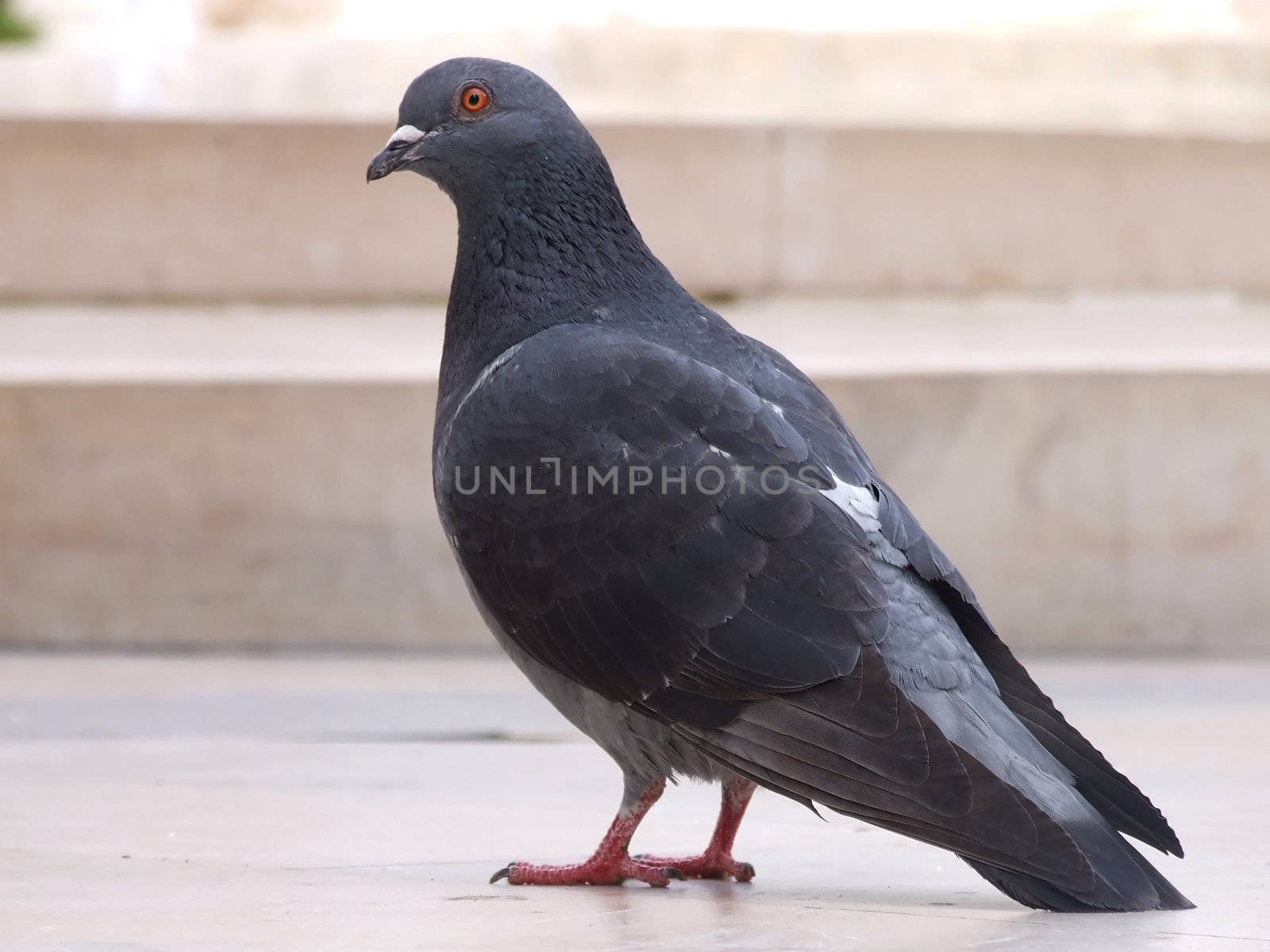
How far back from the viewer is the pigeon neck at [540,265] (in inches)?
157

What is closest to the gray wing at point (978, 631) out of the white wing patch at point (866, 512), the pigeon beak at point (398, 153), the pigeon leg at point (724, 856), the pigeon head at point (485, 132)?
the white wing patch at point (866, 512)

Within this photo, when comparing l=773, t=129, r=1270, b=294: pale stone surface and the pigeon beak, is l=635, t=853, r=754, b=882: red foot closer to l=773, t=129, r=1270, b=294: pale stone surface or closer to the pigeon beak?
the pigeon beak

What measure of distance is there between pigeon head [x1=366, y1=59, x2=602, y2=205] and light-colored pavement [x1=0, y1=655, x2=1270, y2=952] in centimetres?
151

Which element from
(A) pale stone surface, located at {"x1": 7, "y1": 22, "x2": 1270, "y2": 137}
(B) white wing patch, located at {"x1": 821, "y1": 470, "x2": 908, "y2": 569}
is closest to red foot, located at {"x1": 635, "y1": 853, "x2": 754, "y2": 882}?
(B) white wing patch, located at {"x1": 821, "y1": 470, "x2": 908, "y2": 569}

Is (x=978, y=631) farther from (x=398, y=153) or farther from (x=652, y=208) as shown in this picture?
(x=652, y=208)

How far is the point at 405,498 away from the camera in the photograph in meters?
7.46

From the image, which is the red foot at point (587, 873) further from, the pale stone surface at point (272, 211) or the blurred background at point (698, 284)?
the pale stone surface at point (272, 211)

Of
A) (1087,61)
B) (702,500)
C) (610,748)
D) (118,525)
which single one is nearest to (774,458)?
(702,500)

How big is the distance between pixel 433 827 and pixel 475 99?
1.69 metres

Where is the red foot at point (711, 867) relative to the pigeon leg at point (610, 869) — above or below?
below

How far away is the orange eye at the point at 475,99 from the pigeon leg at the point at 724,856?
160cm

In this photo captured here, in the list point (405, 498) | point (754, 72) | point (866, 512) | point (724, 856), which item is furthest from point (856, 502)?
point (754, 72)

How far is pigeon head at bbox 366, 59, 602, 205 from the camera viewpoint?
4094 millimetres

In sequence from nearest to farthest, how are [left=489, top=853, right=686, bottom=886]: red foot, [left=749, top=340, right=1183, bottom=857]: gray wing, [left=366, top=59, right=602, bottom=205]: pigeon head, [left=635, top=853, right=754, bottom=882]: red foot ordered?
[left=749, top=340, right=1183, bottom=857]: gray wing < [left=489, top=853, right=686, bottom=886]: red foot < [left=635, top=853, right=754, bottom=882]: red foot < [left=366, top=59, right=602, bottom=205]: pigeon head
